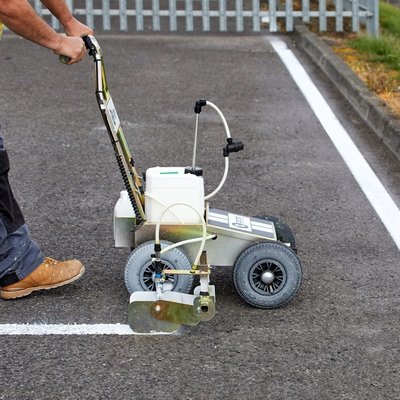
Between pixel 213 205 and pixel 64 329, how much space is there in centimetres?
205

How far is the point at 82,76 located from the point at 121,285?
5.30 metres

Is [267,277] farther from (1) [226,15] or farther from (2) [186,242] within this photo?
(1) [226,15]

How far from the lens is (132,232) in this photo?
16.7ft

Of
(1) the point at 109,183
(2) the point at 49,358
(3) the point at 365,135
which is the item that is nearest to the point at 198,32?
(3) the point at 365,135

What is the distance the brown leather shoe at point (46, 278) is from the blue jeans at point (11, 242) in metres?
0.03

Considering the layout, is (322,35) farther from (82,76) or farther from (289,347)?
(289,347)

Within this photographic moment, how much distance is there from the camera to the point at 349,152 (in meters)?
7.96

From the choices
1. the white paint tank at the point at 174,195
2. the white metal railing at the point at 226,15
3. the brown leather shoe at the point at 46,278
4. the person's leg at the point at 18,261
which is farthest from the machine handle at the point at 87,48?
the white metal railing at the point at 226,15

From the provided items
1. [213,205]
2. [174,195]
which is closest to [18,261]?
[174,195]

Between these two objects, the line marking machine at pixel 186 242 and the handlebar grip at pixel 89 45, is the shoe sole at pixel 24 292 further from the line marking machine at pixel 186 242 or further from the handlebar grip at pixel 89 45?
the handlebar grip at pixel 89 45

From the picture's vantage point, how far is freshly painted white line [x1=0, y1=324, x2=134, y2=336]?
186 inches

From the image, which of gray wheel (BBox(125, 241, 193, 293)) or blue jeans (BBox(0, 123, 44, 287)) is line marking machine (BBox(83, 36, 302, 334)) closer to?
gray wheel (BBox(125, 241, 193, 293))

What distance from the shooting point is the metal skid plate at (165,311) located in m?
4.66

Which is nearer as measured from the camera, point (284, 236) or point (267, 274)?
point (267, 274)
